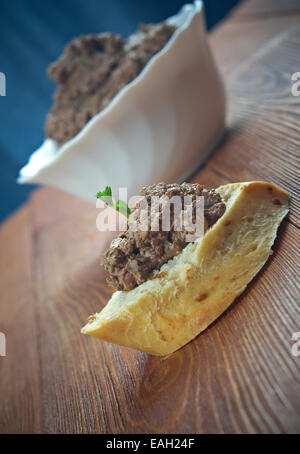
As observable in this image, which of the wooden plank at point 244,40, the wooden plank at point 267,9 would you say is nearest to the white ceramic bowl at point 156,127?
the wooden plank at point 244,40

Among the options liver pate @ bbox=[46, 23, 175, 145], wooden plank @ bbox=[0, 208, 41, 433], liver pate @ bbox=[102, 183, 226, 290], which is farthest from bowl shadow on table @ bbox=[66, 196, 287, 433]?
liver pate @ bbox=[46, 23, 175, 145]

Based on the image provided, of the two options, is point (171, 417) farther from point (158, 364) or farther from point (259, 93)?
point (259, 93)

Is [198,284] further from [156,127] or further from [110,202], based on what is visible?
[156,127]

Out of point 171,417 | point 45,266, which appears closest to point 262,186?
point 171,417

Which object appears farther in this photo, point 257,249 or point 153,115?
point 153,115

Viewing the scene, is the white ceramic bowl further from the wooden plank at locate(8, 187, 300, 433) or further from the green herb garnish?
the green herb garnish

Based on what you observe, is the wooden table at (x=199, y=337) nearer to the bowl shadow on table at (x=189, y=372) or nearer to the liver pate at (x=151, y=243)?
the bowl shadow on table at (x=189, y=372)
